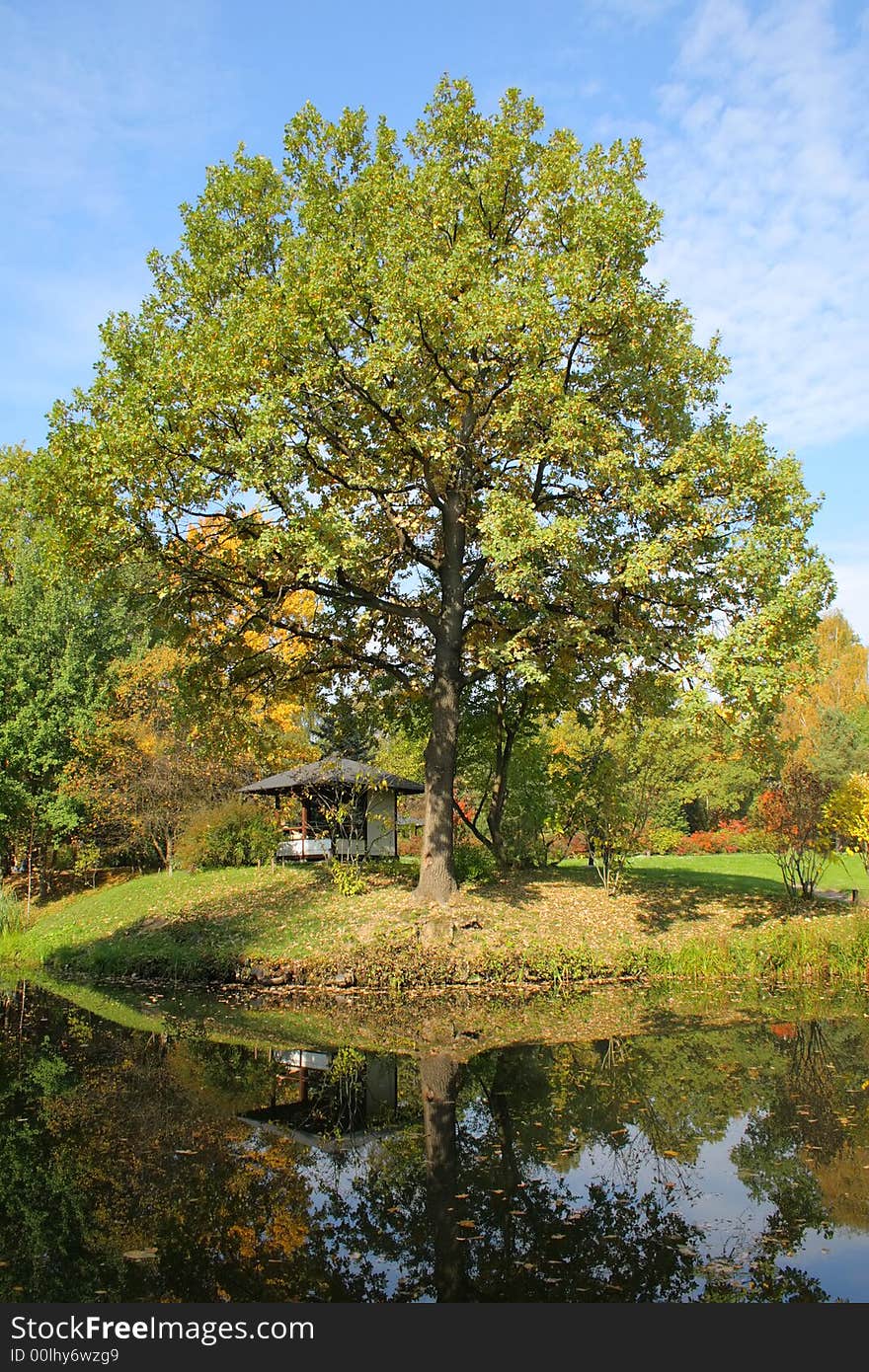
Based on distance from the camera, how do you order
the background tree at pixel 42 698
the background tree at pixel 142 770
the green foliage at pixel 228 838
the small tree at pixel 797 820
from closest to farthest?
the small tree at pixel 797 820, the green foliage at pixel 228 838, the background tree at pixel 142 770, the background tree at pixel 42 698

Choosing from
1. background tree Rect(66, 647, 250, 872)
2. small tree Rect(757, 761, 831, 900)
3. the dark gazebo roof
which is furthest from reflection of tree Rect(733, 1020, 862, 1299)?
background tree Rect(66, 647, 250, 872)

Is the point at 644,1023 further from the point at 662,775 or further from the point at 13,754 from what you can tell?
the point at 13,754

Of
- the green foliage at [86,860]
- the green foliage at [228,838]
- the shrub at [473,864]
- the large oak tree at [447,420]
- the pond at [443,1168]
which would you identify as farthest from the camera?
the green foliage at [86,860]

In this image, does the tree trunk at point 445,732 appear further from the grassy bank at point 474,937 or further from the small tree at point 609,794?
the small tree at point 609,794

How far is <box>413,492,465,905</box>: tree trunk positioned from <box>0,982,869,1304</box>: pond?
20.2 ft

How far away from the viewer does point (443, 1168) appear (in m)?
6.21

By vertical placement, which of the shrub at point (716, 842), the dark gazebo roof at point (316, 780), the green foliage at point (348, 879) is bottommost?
the shrub at point (716, 842)

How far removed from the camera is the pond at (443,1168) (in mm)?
4582

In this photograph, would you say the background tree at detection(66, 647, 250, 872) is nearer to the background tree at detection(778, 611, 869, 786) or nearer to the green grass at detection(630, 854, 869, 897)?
the green grass at detection(630, 854, 869, 897)

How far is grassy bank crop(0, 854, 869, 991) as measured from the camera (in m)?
14.1

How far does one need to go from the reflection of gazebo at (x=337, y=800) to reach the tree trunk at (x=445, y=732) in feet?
10.6

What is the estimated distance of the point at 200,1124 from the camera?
713 centimetres

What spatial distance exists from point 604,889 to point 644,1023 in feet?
22.5

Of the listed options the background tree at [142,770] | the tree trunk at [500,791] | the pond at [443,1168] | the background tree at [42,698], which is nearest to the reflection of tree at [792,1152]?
the pond at [443,1168]
